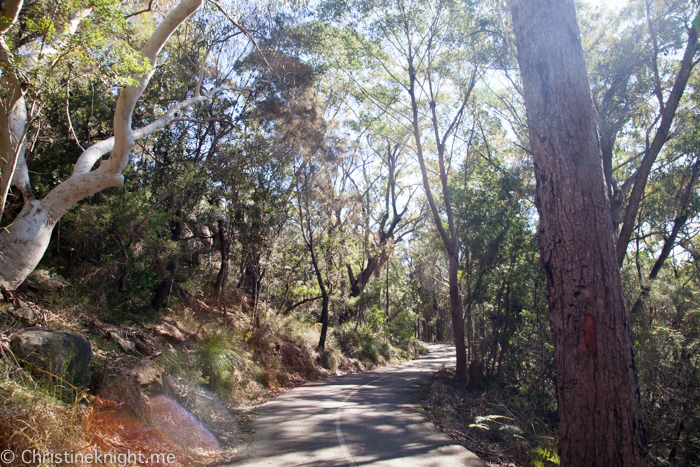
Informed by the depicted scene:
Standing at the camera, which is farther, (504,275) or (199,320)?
(504,275)

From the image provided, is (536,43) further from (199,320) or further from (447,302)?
(447,302)

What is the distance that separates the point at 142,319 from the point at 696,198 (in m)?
21.1

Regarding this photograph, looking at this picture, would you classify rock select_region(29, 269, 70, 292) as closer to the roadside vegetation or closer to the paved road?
the roadside vegetation

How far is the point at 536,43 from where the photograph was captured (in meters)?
5.14

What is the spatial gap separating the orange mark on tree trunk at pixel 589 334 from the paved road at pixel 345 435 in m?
3.65

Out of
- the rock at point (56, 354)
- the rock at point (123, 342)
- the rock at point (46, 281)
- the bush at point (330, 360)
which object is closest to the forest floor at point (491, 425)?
the bush at point (330, 360)

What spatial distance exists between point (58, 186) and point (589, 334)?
31.4 feet

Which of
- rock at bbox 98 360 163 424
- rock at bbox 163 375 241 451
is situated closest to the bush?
rock at bbox 163 375 241 451

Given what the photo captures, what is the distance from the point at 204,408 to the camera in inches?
322

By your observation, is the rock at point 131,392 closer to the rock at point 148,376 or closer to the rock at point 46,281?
the rock at point 148,376

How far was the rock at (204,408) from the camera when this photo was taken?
293 inches

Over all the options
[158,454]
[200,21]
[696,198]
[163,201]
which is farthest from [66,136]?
[696,198]

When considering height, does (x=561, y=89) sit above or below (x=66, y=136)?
below

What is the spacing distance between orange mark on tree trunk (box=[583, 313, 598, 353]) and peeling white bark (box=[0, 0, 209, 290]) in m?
8.72
